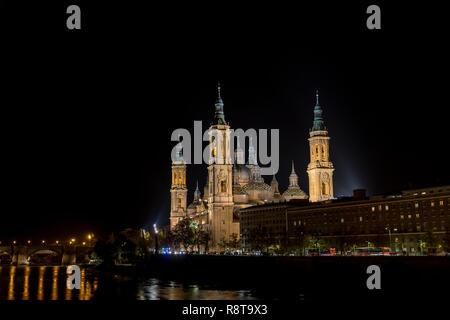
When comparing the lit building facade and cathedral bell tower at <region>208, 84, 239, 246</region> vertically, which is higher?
cathedral bell tower at <region>208, 84, 239, 246</region>

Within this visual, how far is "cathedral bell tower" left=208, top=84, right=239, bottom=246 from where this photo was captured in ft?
558

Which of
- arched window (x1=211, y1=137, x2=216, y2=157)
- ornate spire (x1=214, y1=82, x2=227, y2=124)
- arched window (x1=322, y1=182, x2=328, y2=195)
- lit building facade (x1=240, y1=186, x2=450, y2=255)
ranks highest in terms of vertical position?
ornate spire (x1=214, y1=82, x2=227, y2=124)

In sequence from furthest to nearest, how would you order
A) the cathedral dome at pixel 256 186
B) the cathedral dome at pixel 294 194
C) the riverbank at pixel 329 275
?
the cathedral dome at pixel 256 186 < the cathedral dome at pixel 294 194 < the riverbank at pixel 329 275

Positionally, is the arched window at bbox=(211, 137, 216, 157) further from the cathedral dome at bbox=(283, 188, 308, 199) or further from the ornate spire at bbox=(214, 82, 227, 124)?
the cathedral dome at bbox=(283, 188, 308, 199)

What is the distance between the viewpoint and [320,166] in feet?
545

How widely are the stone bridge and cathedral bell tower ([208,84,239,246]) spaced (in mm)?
41663

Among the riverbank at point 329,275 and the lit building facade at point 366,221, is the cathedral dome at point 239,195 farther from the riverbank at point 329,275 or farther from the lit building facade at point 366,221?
the riverbank at point 329,275

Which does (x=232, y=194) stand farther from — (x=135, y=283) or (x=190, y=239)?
(x=135, y=283)

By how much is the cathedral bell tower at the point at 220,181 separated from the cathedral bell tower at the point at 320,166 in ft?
80.4

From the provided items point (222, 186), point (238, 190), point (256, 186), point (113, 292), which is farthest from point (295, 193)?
point (113, 292)

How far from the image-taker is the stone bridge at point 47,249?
178250mm

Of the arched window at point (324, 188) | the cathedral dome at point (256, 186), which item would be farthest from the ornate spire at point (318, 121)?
the cathedral dome at point (256, 186)

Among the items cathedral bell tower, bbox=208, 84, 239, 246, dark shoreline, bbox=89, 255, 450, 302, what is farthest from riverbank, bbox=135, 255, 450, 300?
cathedral bell tower, bbox=208, 84, 239, 246

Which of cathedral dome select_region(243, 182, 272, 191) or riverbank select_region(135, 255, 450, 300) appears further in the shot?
cathedral dome select_region(243, 182, 272, 191)
